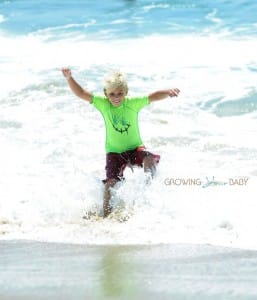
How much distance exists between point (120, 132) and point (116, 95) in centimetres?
37

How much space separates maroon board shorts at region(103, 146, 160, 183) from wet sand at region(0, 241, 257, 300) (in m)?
1.04

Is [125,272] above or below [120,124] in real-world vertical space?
below

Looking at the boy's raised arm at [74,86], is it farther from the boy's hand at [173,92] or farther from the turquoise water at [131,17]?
the turquoise water at [131,17]

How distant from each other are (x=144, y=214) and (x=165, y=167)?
1.70 metres

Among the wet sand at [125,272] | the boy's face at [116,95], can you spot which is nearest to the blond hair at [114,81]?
the boy's face at [116,95]

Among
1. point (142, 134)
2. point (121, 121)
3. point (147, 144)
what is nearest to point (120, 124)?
point (121, 121)

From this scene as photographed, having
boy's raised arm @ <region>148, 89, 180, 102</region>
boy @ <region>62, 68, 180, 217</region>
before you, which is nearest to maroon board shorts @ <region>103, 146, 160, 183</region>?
boy @ <region>62, 68, 180, 217</region>

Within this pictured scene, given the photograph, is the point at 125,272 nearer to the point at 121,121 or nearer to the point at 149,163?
the point at 149,163

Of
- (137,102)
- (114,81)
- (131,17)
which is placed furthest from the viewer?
(131,17)

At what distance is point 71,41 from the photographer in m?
16.2

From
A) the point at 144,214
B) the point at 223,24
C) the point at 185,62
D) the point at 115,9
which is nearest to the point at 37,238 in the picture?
the point at 144,214

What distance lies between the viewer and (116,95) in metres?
5.23

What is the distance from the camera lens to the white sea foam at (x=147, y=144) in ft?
16.5

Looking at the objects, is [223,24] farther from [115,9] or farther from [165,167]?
[165,167]
